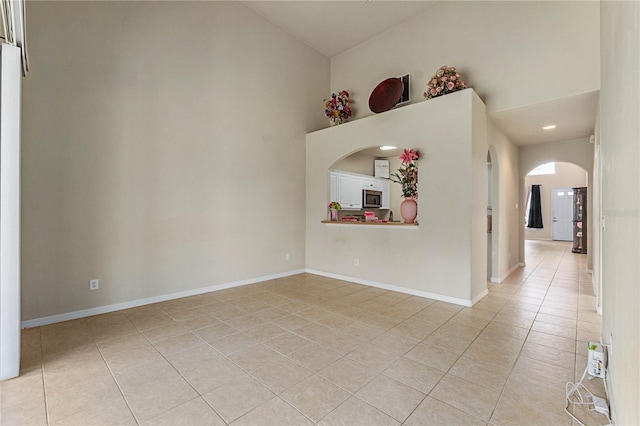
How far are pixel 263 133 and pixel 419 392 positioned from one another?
4198mm

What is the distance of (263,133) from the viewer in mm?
4754

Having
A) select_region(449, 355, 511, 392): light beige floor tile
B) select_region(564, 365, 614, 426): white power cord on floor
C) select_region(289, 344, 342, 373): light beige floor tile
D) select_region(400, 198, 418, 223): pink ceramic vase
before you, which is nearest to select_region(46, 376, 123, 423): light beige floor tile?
select_region(289, 344, 342, 373): light beige floor tile

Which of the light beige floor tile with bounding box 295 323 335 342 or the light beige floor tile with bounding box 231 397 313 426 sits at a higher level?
the light beige floor tile with bounding box 231 397 313 426

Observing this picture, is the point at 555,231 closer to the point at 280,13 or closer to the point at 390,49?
the point at 390,49

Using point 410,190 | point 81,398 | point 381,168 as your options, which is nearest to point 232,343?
point 81,398

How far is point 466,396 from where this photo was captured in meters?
1.75

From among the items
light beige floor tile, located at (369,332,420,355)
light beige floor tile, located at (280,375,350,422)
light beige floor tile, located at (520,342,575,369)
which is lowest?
light beige floor tile, located at (520,342,575,369)

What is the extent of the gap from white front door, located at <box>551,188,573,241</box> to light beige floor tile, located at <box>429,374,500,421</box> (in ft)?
42.9

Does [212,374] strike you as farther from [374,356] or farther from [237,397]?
[374,356]

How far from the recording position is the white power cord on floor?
159 cm

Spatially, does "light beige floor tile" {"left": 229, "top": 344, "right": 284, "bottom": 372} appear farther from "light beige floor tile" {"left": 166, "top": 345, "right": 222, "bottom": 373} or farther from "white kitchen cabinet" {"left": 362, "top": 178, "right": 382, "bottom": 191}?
"white kitchen cabinet" {"left": 362, "top": 178, "right": 382, "bottom": 191}

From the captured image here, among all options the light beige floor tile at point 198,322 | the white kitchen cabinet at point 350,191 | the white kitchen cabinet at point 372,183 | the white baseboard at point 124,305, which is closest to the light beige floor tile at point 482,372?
the light beige floor tile at point 198,322

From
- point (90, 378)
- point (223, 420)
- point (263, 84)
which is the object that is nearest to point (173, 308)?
point (90, 378)

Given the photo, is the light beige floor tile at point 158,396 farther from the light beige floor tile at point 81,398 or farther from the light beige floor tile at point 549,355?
the light beige floor tile at point 549,355
